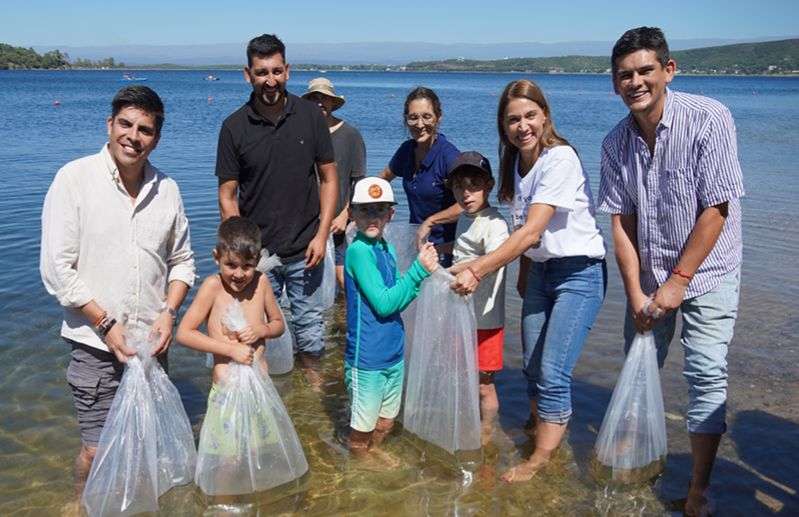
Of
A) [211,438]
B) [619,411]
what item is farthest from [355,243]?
[619,411]

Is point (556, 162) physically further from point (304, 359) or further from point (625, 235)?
point (304, 359)

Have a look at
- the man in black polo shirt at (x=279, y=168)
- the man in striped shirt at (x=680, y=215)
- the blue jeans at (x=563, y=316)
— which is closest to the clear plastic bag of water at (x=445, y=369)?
the blue jeans at (x=563, y=316)

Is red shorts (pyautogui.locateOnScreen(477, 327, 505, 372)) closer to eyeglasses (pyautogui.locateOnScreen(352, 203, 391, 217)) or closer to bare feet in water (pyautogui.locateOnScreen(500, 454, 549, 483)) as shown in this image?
bare feet in water (pyautogui.locateOnScreen(500, 454, 549, 483))

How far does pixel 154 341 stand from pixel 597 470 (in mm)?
2618

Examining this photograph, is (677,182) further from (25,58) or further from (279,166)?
(25,58)

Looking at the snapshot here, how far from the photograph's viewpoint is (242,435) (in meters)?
3.63

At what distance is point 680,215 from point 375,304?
166 cm

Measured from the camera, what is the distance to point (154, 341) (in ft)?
→ 11.4

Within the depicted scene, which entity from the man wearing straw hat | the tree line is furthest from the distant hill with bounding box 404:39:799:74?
the man wearing straw hat

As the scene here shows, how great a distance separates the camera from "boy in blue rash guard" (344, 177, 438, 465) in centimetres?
384

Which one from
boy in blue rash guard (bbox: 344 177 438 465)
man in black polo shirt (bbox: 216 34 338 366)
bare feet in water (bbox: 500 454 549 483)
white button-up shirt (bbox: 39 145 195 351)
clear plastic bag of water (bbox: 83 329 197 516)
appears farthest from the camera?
man in black polo shirt (bbox: 216 34 338 366)

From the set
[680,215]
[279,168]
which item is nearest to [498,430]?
[680,215]

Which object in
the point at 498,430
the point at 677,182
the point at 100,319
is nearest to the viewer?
the point at 100,319

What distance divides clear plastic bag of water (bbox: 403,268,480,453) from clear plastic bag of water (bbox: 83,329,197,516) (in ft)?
4.61
